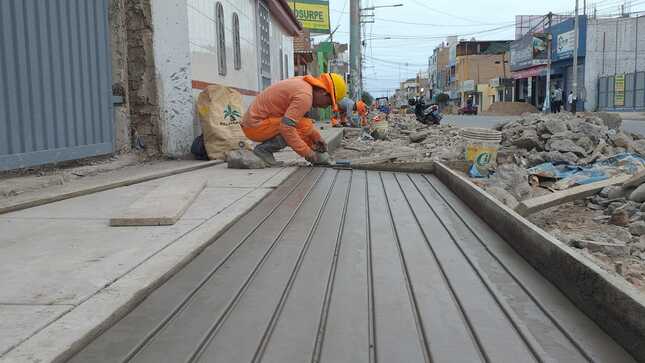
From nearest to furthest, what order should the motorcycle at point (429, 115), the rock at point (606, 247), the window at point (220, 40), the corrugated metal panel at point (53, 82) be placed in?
the rock at point (606, 247) < the corrugated metal panel at point (53, 82) < the window at point (220, 40) < the motorcycle at point (429, 115)

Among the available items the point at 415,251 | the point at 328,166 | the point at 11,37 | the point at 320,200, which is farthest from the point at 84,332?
the point at 328,166

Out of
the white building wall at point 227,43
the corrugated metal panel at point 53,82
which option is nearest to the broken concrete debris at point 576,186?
the white building wall at point 227,43

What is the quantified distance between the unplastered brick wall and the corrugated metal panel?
18.1 inches

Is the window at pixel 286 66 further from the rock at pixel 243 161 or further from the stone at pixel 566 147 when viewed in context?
the rock at pixel 243 161

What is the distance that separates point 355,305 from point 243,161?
4556 millimetres

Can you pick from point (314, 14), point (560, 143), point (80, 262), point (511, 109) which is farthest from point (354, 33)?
point (80, 262)

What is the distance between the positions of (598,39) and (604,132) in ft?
102

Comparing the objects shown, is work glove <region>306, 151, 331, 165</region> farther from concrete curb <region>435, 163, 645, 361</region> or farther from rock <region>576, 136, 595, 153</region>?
rock <region>576, 136, 595, 153</region>

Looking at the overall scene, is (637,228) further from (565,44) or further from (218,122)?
(565,44)

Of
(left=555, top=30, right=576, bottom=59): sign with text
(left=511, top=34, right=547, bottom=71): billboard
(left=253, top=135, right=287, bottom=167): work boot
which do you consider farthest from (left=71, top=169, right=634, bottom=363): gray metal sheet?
(left=511, top=34, right=547, bottom=71): billboard

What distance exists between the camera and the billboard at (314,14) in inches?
1334

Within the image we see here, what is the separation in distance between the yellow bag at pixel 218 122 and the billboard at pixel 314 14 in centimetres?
2700

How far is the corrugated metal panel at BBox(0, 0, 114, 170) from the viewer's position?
15.6ft

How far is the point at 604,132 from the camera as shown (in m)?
9.12
